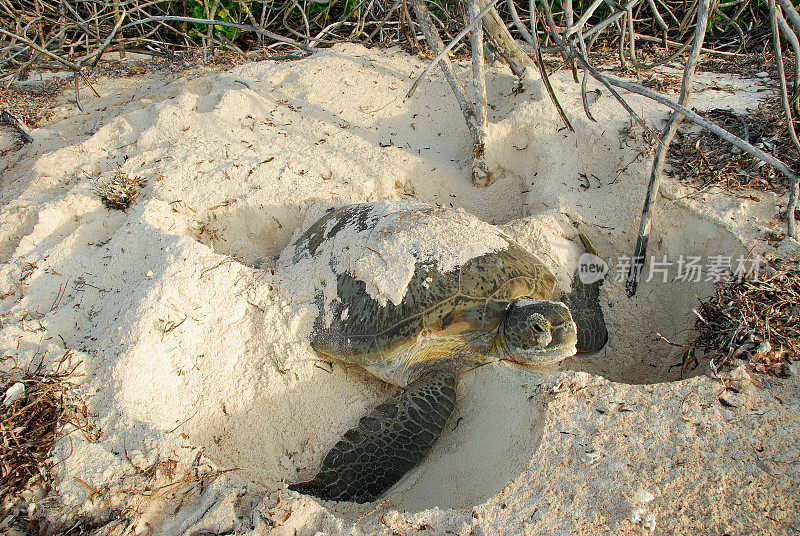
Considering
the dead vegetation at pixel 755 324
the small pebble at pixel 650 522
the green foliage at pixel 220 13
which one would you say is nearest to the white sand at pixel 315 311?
the small pebble at pixel 650 522

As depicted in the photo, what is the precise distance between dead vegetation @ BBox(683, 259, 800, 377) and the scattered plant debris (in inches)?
106

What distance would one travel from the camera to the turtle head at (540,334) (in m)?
1.73

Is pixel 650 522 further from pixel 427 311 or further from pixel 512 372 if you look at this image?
pixel 427 311

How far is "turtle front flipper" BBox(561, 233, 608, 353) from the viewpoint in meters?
1.97

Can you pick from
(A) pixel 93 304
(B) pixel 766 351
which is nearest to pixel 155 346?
(A) pixel 93 304

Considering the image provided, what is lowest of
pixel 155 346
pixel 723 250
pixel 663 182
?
pixel 723 250

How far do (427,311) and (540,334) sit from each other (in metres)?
0.46

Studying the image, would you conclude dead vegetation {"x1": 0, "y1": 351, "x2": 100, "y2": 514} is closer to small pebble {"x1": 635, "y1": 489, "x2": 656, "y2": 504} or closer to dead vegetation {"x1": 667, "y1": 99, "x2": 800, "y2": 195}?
small pebble {"x1": 635, "y1": 489, "x2": 656, "y2": 504}

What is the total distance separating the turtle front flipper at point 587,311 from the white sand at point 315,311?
3.3 inches

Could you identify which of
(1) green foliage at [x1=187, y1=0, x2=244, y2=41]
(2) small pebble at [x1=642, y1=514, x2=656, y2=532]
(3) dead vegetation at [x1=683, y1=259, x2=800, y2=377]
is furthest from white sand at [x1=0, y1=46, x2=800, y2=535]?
(1) green foliage at [x1=187, y1=0, x2=244, y2=41]

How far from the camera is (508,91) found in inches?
121

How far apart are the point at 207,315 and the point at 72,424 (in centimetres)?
57

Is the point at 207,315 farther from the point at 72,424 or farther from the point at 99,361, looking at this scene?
the point at 72,424

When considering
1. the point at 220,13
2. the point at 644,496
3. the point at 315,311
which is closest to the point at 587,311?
the point at 644,496
